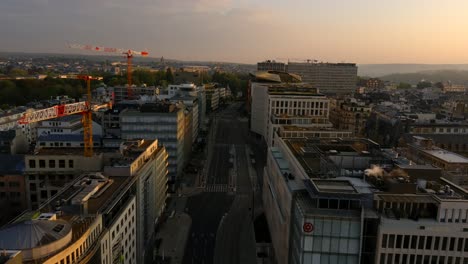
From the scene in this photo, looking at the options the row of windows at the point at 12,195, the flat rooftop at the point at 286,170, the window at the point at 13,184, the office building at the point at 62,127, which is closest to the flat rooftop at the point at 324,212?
the flat rooftop at the point at 286,170

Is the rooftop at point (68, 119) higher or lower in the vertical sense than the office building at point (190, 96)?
lower

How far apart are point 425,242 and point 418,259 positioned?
7.24 feet

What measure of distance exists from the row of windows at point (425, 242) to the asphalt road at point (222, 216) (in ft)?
102

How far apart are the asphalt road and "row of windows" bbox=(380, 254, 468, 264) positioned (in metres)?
30.0

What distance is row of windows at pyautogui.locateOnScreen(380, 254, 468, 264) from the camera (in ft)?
146

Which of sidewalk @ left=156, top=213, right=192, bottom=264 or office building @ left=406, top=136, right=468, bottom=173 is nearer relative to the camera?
sidewalk @ left=156, top=213, right=192, bottom=264

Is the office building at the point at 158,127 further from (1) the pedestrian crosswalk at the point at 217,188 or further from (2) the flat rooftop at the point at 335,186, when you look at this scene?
(2) the flat rooftop at the point at 335,186

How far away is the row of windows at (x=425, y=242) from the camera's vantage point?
44125 millimetres

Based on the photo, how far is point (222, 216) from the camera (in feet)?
292

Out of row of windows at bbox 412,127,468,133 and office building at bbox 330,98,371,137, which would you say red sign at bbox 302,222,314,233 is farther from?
office building at bbox 330,98,371,137

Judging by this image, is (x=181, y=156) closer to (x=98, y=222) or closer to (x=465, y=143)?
(x=98, y=222)

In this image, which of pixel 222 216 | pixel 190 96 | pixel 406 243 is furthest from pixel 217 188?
pixel 406 243

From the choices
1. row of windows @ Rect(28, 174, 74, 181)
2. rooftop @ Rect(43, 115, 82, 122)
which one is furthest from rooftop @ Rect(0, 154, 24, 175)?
rooftop @ Rect(43, 115, 82, 122)

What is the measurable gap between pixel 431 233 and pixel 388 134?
97.8 metres
